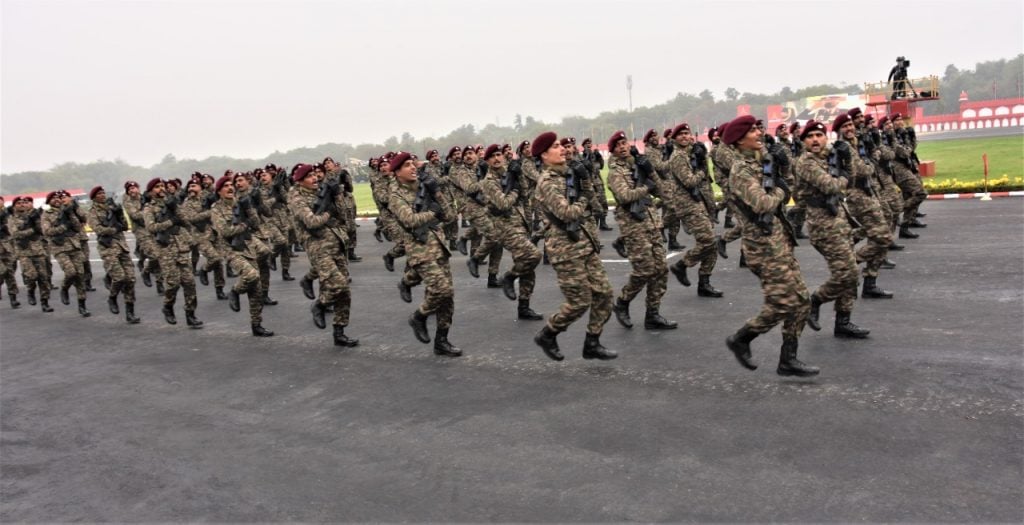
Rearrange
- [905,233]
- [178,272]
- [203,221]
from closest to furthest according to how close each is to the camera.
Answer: [178,272]
[203,221]
[905,233]

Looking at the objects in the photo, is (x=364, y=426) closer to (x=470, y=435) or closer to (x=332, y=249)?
(x=470, y=435)

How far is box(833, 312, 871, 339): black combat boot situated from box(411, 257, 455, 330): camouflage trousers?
3.63 metres

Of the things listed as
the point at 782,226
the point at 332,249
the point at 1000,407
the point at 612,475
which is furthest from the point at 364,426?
the point at 1000,407

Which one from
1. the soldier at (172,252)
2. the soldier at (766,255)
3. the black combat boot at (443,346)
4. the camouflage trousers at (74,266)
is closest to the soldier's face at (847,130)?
the soldier at (766,255)

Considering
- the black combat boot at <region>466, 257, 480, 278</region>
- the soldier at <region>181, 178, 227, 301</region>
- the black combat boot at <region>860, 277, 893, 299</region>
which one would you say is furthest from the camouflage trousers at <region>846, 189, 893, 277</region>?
the soldier at <region>181, 178, 227, 301</region>

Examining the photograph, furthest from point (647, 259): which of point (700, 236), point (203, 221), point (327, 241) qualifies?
point (203, 221)

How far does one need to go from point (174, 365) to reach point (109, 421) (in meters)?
1.85

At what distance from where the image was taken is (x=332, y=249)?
834cm

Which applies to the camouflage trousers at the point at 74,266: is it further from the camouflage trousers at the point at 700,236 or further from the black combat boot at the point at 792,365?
the black combat boot at the point at 792,365

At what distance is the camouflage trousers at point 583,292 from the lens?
21.6ft

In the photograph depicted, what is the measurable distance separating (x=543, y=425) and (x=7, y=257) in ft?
42.9

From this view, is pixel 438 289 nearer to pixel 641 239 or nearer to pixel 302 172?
pixel 641 239

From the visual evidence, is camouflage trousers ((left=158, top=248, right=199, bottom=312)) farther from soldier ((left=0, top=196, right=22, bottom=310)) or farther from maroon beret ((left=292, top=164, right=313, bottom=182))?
soldier ((left=0, top=196, right=22, bottom=310))

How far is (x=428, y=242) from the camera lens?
746cm
